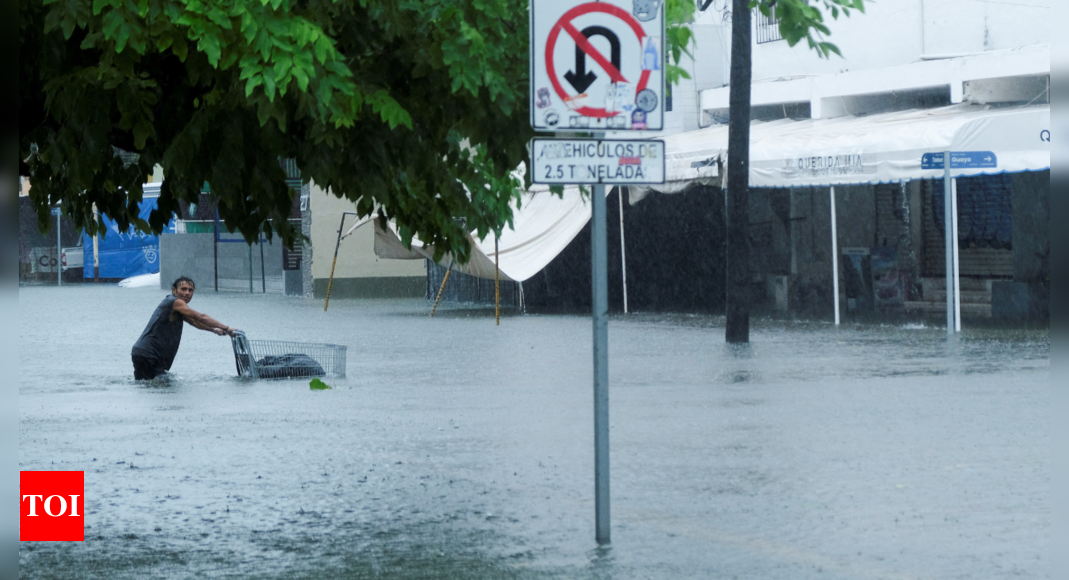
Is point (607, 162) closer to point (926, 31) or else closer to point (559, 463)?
point (559, 463)

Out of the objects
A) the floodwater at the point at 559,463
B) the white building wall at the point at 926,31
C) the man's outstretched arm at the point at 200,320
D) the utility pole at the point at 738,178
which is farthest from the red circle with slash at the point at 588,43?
the white building wall at the point at 926,31

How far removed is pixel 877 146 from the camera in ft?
67.6

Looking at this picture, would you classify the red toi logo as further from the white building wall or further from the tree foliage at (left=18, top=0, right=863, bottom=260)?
the white building wall

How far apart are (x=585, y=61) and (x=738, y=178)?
13586 millimetres

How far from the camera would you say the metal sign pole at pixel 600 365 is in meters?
7.00

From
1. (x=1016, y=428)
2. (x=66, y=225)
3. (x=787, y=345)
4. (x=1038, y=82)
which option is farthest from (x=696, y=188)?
(x=66, y=225)

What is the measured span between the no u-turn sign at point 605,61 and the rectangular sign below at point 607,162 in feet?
0.33

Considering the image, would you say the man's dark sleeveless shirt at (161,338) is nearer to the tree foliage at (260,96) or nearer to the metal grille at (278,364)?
the metal grille at (278,364)

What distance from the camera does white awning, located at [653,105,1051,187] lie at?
1920cm

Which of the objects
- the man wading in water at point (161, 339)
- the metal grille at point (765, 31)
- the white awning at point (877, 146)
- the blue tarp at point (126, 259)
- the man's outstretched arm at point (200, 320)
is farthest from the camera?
the blue tarp at point (126, 259)

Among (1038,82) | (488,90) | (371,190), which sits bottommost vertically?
(371,190)

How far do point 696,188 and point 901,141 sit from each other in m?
7.66

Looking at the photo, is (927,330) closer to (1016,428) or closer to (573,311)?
(573,311)

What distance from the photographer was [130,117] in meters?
5.53
